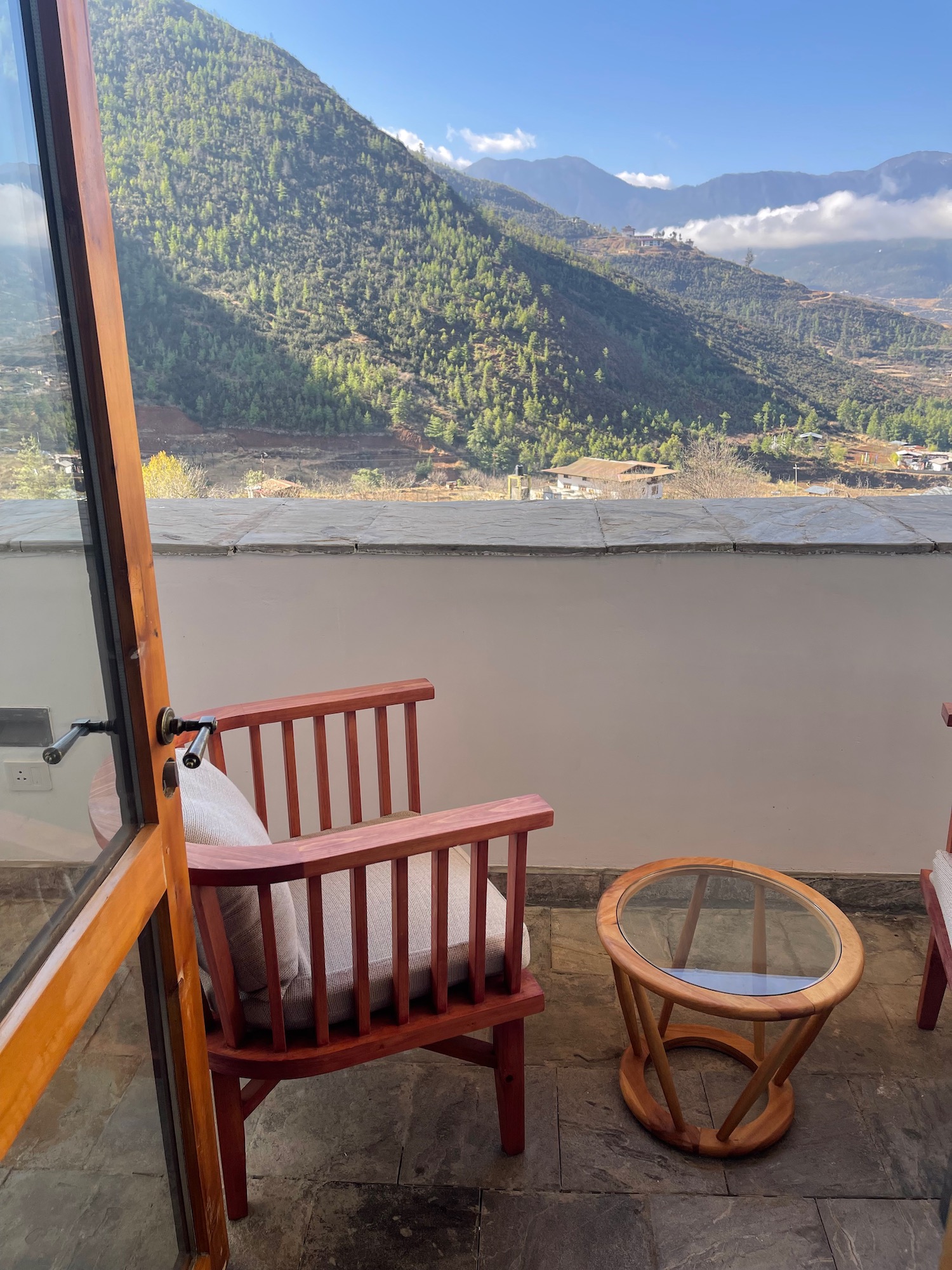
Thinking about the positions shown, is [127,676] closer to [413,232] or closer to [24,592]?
[24,592]

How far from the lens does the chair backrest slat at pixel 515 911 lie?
4.13ft

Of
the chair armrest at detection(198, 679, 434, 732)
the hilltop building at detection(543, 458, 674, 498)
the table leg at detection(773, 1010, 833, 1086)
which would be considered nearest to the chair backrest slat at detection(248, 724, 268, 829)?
the chair armrest at detection(198, 679, 434, 732)

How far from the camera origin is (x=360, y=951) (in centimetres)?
120

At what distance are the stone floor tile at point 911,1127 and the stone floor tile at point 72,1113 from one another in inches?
50.4

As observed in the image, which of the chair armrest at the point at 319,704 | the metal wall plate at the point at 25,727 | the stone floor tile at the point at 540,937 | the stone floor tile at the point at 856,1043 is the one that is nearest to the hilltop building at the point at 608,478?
the stone floor tile at the point at 540,937

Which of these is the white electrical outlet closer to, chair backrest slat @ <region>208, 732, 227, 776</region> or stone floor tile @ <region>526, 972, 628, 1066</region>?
chair backrest slat @ <region>208, 732, 227, 776</region>

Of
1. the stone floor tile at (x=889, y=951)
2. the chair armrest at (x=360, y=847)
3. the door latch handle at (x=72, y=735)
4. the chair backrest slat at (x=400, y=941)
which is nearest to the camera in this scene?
the door latch handle at (x=72, y=735)

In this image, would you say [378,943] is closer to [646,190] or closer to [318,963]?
[318,963]

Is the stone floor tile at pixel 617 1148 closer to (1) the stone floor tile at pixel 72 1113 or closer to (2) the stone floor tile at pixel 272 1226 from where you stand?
(2) the stone floor tile at pixel 272 1226

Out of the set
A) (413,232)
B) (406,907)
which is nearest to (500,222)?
(413,232)

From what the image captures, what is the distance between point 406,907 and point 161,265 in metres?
4.82

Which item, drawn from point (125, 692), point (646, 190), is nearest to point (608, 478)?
point (646, 190)

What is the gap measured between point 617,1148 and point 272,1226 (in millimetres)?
600

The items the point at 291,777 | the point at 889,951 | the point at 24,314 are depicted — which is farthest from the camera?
the point at 889,951
